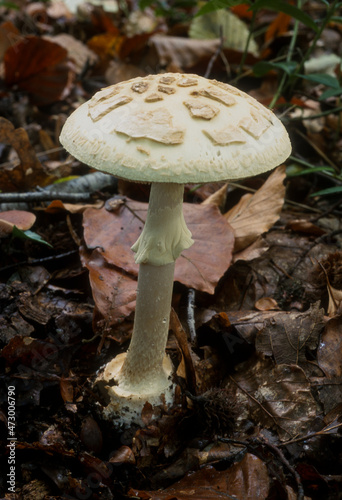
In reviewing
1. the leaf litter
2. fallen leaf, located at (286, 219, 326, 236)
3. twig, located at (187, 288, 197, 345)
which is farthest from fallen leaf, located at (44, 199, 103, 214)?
fallen leaf, located at (286, 219, 326, 236)

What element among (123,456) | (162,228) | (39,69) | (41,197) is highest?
(39,69)

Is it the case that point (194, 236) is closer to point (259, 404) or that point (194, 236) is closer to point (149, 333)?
point (149, 333)

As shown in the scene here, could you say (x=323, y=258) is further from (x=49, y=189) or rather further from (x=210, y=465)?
(x=49, y=189)

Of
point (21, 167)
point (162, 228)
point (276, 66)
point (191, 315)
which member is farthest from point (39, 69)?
point (162, 228)

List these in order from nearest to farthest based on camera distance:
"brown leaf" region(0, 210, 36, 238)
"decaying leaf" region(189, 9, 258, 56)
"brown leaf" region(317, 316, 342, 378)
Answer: "brown leaf" region(317, 316, 342, 378)
"brown leaf" region(0, 210, 36, 238)
"decaying leaf" region(189, 9, 258, 56)

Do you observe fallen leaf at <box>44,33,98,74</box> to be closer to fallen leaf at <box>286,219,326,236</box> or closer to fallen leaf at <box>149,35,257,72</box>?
fallen leaf at <box>149,35,257,72</box>

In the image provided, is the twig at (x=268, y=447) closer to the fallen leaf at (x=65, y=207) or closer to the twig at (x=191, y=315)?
the twig at (x=191, y=315)
